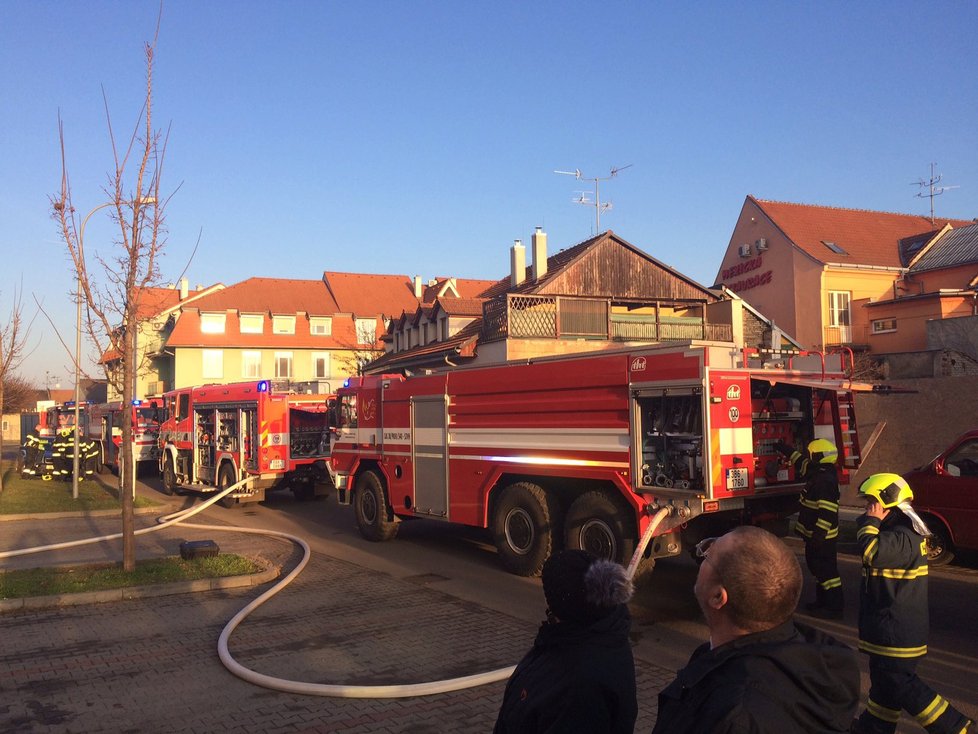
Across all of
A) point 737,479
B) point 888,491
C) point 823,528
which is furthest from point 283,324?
point 888,491

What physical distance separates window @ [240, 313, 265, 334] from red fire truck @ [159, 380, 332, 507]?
29623 millimetres

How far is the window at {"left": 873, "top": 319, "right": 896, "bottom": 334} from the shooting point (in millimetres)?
34406

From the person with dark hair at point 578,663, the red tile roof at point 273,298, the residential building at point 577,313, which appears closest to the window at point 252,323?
the red tile roof at point 273,298

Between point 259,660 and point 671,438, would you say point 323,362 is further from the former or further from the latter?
point 259,660

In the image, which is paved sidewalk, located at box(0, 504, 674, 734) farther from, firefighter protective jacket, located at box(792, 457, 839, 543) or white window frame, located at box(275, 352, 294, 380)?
white window frame, located at box(275, 352, 294, 380)

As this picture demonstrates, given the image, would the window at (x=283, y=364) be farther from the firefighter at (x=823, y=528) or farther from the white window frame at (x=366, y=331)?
the firefighter at (x=823, y=528)

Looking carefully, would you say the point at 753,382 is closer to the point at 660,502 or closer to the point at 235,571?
the point at 660,502

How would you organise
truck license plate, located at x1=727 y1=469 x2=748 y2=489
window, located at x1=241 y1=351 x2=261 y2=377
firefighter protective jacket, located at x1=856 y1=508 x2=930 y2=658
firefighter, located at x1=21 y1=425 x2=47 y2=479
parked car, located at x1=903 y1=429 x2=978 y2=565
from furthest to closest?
window, located at x1=241 y1=351 x2=261 y2=377, firefighter, located at x1=21 y1=425 x2=47 y2=479, parked car, located at x1=903 y1=429 x2=978 y2=565, truck license plate, located at x1=727 y1=469 x2=748 y2=489, firefighter protective jacket, located at x1=856 y1=508 x2=930 y2=658

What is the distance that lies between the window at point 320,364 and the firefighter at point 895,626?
47460 mm

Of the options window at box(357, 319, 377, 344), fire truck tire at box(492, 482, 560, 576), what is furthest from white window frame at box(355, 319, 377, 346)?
fire truck tire at box(492, 482, 560, 576)

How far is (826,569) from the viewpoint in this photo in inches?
295

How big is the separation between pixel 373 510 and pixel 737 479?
667 centimetres

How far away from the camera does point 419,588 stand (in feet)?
30.6

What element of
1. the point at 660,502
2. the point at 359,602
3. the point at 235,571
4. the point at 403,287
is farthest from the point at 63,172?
the point at 403,287
